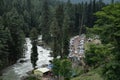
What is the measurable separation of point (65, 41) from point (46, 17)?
36.1 m

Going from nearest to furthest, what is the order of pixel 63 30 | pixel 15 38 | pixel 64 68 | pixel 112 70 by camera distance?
pixel 112 70 → pixel 64 68 → pixel 15 38 → pixel 63 30

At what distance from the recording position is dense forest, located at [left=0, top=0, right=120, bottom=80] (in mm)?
14602

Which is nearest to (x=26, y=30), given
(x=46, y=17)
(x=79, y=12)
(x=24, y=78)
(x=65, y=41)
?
(x=46, y=17)

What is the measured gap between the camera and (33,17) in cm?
11262

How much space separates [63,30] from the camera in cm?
8075

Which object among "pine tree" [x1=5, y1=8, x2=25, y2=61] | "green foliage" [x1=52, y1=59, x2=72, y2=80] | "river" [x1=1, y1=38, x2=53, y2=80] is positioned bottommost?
"river" [x1=1, y1=38, x2=53, y2=80]

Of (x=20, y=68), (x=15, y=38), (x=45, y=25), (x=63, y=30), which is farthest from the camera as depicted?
(x=45, y=25)

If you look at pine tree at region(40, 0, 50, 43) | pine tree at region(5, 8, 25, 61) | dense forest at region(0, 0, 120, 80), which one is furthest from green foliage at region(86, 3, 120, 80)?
pine tree at region(40, 0, 50, 43)

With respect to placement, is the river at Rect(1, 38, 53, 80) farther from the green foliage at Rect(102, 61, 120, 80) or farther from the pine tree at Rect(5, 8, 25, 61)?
the green foliage at Rect(102, 61, 120, 80)

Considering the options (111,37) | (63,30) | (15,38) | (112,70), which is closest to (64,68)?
(15,38)

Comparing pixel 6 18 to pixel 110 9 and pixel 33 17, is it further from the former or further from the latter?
pixel 110 9

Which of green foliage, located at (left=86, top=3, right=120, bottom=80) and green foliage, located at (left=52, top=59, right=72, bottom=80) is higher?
green foliage, located at (left=86, top=3, right=120, bottom=80)

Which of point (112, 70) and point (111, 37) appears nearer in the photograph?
point (111, 37)

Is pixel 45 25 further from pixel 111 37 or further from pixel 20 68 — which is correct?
pixel 111 37
